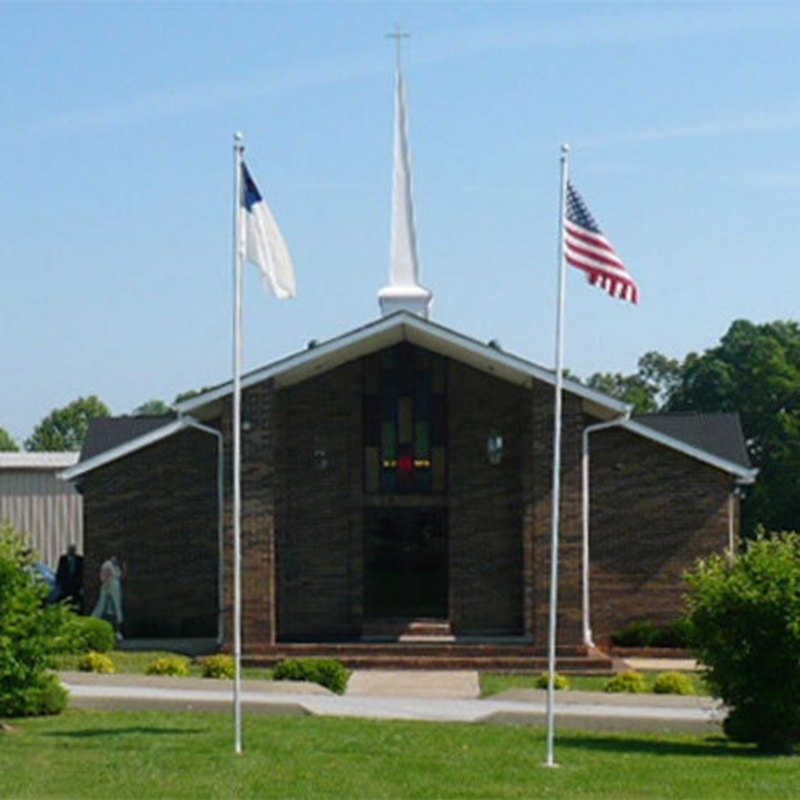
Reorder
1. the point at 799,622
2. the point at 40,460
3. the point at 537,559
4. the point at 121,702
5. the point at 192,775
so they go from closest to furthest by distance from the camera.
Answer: the point at 192,775
the point at 799,622
the point at 121,702
the point at 537,559
the point at 40,460

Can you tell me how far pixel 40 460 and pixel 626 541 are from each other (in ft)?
89.1

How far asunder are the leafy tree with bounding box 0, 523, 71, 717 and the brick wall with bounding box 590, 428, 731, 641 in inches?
616

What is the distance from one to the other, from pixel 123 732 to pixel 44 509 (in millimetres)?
36052

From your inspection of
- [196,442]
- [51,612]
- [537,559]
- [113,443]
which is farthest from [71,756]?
[113,443]

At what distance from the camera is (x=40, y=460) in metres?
58.2

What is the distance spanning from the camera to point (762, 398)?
61.9m

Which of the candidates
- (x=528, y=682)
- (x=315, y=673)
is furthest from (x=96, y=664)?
(x=528, y=682)

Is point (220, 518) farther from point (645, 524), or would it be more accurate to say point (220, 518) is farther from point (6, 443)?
point (6, 443)

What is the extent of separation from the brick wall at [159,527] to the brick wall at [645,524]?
7559 mm

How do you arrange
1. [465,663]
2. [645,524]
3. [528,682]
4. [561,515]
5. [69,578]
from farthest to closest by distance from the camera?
[69,578]
[645,524]
[561,515]
[465,663]
[528,682]

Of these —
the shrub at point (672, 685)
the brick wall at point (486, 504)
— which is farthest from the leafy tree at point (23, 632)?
the brick wall at point (486, 504)

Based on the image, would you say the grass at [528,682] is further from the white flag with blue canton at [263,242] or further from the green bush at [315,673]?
the white flag with blue canton at [263,242]

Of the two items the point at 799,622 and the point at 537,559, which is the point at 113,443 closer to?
the point at 537,559

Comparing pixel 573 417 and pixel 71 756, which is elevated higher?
pixel 573 417
